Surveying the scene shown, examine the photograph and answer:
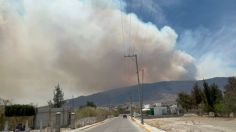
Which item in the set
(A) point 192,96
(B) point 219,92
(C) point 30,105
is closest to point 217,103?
(B) point 219,92

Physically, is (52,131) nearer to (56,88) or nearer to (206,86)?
(206,86)

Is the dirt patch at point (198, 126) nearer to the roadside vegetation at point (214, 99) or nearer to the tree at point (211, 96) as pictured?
the roadside vegetation at point (214, 99)

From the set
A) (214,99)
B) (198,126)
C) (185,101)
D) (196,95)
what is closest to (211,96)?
(214,99)

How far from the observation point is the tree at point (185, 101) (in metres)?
161

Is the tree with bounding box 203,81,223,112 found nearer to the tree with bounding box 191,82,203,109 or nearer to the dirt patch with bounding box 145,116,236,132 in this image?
the tree with bounding box 191,82,203,109

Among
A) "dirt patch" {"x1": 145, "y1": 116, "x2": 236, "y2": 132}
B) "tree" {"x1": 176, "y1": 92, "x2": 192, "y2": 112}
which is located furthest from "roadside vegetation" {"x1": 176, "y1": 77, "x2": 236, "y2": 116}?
"dirt patch" {"x1": 145, "y1": 116, "x2": 236, "y2": 132}

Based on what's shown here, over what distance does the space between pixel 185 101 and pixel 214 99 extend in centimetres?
5179

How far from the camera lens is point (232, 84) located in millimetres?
101375

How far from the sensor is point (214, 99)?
112 meters

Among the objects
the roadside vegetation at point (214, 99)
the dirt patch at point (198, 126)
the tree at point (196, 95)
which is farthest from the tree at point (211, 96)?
the dirt patch at point (198, 126)

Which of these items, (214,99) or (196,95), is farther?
(196,95)

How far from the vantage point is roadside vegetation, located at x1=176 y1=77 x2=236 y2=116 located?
9281 cm

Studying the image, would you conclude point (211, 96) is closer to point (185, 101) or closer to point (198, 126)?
point (185, 101)

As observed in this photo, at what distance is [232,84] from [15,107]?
2359 inches
